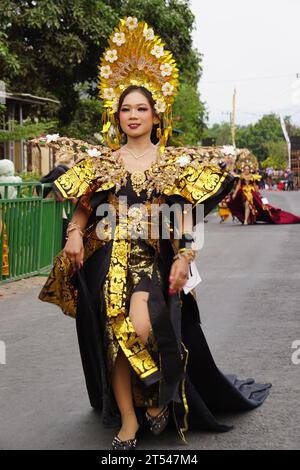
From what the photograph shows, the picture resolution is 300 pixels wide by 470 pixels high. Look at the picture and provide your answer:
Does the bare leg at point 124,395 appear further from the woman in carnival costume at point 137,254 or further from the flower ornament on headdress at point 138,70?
the flower ornament on headdress at point 138,70

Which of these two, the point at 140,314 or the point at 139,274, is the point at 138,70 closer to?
the point at 139,274

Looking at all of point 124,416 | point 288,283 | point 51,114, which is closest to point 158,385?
point 124,416

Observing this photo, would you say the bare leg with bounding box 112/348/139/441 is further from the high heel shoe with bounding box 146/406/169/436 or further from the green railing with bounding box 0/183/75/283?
the green railing with bounding box 0/183/75/283

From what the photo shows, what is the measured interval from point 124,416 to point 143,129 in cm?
148

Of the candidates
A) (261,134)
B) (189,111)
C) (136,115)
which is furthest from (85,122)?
(261,134)

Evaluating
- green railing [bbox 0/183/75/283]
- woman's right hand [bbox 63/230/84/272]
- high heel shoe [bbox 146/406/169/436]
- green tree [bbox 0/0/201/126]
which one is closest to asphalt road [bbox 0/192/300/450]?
high heel shoe [bbox 146/406/169/436]

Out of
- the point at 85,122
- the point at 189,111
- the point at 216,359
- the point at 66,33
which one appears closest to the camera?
the point at 216,359

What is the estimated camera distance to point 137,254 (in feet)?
16.3

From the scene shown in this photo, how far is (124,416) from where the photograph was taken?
15.8 feet

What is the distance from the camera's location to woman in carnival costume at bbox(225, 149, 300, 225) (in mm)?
24344

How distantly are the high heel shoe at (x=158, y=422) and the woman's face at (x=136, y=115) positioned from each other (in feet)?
4.75

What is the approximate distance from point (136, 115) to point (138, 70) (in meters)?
0.28

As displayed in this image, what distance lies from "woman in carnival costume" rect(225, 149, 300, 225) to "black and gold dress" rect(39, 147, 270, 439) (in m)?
19.1

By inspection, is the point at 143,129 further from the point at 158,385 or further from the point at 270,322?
the point at 270,322
